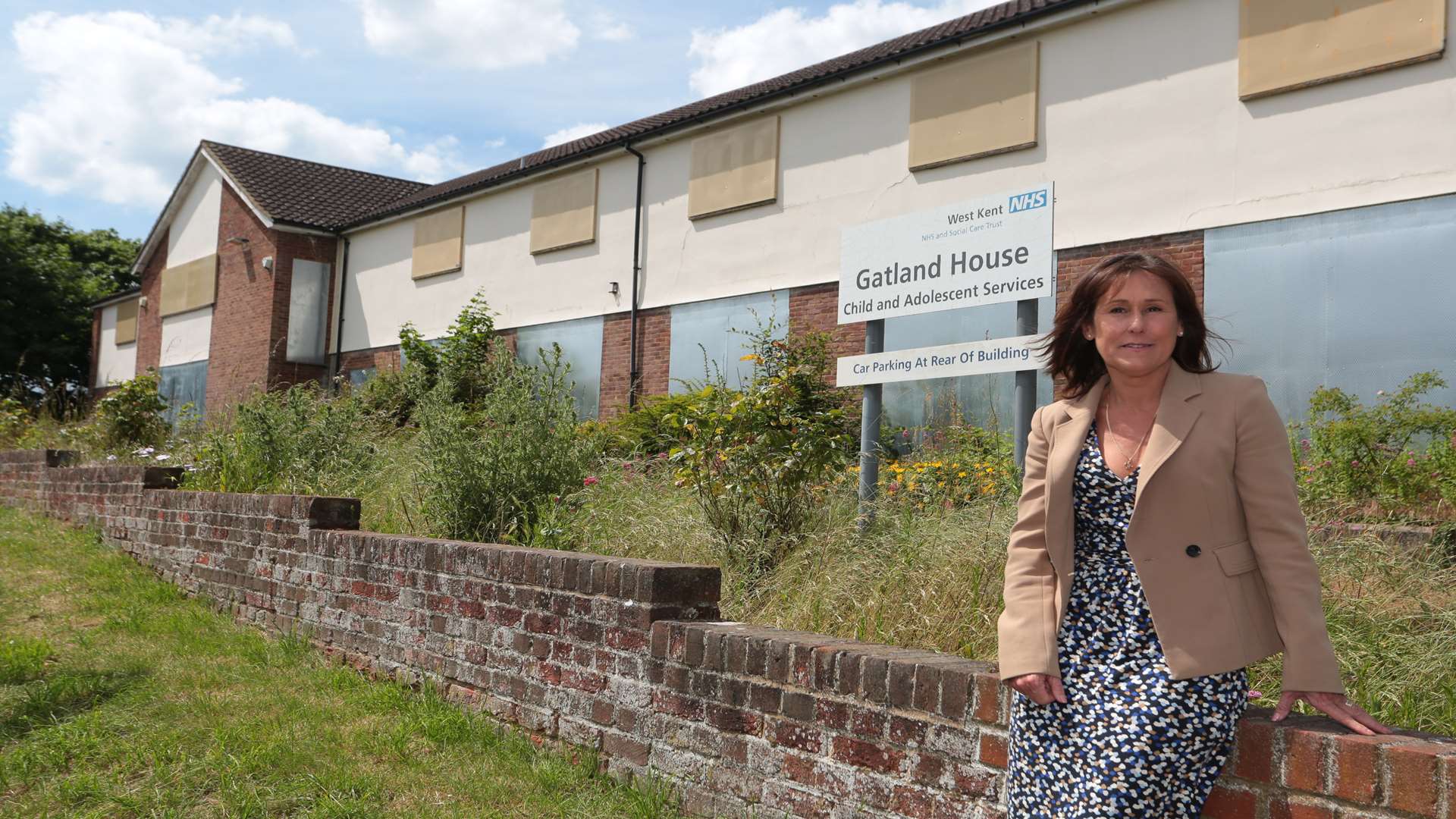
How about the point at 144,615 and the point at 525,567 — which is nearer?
the point at 525,567

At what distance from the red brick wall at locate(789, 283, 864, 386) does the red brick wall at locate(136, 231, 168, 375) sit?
820 inches

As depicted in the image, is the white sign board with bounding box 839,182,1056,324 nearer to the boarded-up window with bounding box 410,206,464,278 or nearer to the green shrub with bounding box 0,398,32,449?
the green shrub with bounding box 0,398,32,449

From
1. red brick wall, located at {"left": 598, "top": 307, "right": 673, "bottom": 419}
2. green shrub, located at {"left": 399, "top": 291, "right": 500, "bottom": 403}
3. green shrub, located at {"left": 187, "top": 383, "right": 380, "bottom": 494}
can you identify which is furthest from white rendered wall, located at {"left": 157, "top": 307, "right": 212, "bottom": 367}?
green shrub, located at {"left": 187, "top": 383, "right": 380, "bottom": 494}

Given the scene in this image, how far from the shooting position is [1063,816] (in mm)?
2449

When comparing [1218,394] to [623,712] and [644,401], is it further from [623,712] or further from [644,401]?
[644,401]

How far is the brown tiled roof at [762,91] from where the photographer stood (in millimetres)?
12797

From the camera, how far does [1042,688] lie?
8.26 ft

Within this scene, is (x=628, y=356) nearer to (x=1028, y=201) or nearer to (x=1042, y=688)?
(x=1028, y=201)

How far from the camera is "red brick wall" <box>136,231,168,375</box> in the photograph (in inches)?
1141

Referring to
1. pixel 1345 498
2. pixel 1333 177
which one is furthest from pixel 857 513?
pixel 1333 177

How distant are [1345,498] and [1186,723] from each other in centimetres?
630

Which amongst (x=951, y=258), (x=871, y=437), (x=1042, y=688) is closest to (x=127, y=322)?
(x=871, y=437)

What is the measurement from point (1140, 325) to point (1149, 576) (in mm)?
575

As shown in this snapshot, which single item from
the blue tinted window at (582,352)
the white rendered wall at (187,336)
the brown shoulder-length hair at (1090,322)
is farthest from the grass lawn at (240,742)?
the white rendered wall at (187,336)
